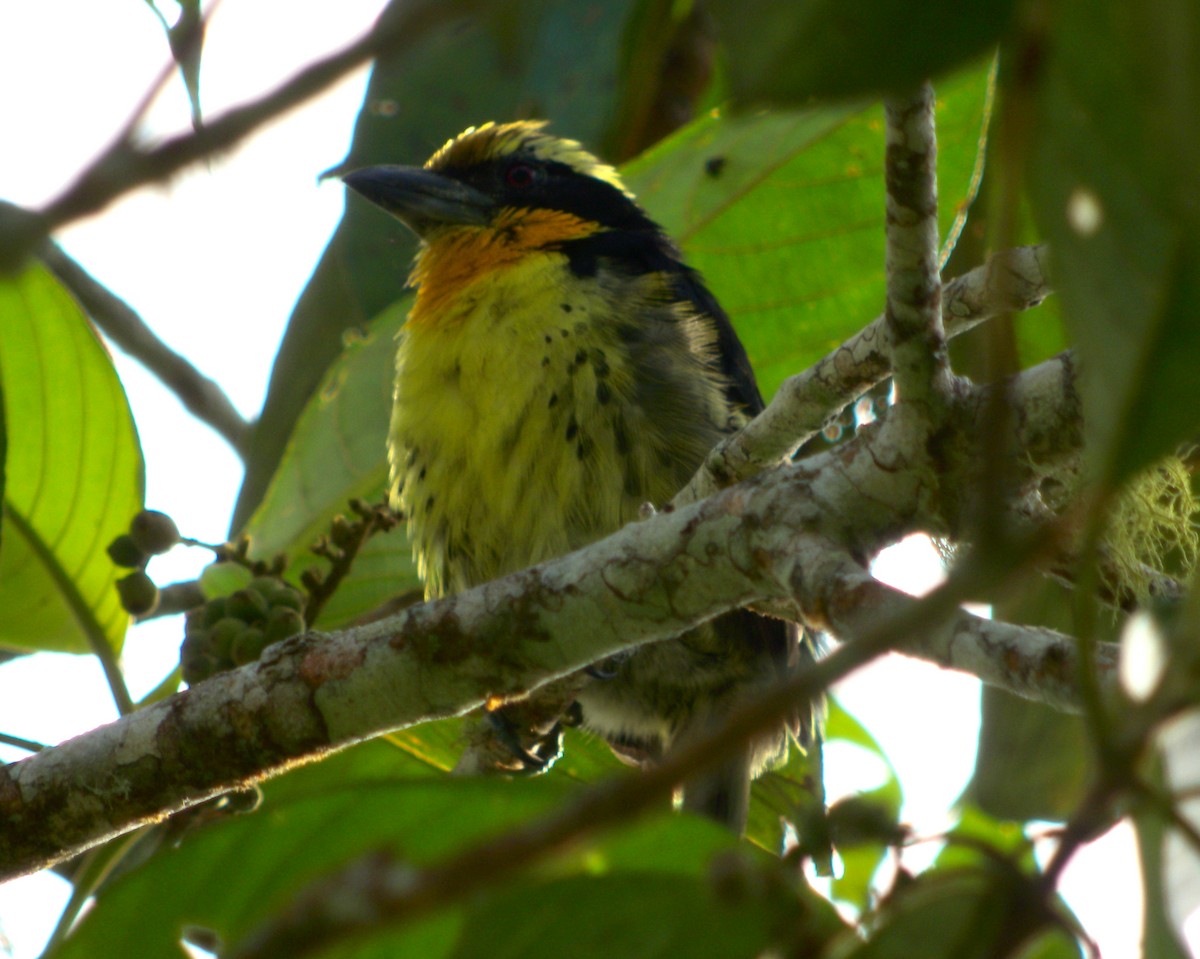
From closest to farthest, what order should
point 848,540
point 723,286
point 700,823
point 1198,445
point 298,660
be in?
point 700,823 < point 848,540 < point 1198,445 < point 298,660 < point 723,286

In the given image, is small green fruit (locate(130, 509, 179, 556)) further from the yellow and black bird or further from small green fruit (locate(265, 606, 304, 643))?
the yellow and black bird

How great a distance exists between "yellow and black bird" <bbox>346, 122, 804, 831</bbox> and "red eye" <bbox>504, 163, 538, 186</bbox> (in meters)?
0.45

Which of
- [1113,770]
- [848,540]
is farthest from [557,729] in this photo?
[1113,770]

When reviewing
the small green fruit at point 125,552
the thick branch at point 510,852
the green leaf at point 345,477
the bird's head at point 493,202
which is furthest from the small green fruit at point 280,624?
the thick branch at point 510,852

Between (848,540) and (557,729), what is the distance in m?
1.64

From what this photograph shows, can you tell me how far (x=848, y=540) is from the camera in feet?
6.14

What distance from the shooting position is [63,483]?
10.3ft

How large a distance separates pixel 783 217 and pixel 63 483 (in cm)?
186

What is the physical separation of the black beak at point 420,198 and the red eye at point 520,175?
0.13 m

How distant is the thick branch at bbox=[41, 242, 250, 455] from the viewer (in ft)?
16.4

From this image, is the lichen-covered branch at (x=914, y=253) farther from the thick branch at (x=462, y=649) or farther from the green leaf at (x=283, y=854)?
the green leaf at (x=283, y=854)

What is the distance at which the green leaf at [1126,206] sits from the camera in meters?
0.76

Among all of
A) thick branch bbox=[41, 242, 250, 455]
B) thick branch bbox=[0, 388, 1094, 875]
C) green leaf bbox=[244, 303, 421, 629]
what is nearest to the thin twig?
thick branch bbox=[0, 388, 1094, 875]

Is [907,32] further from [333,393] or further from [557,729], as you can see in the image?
[333,393]
